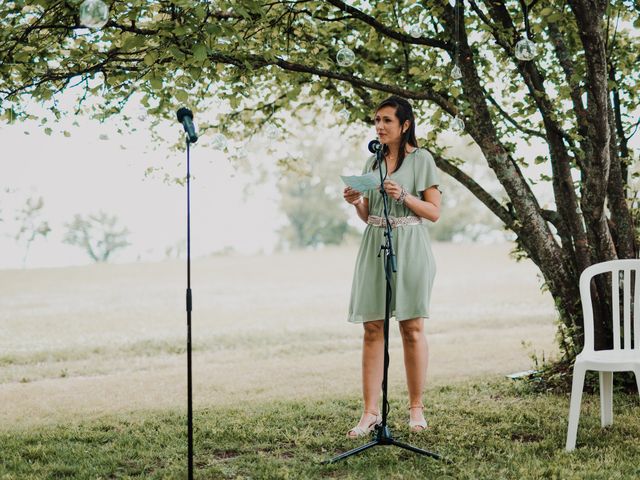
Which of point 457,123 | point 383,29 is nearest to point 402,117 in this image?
point 457,123

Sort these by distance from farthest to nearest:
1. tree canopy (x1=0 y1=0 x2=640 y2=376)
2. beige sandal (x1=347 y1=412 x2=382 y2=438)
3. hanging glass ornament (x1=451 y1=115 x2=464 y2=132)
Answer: hanging glass ornament (x1=451 y1=115 x2=464 y2=132) < tree canopy (x1=0 y1=0 x2=640 y2=376) < beige sandal (x1=347 y1=412 x2=382 y2=438)

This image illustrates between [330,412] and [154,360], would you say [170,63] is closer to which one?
[330,412]

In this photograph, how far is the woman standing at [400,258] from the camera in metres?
3.97

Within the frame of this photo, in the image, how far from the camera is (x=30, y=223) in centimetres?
2377

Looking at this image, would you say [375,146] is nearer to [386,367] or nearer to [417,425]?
[386,367]

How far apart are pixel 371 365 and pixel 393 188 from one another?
3.33 feet

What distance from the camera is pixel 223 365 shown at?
8.84m

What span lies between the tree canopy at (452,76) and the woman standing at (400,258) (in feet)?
2.16

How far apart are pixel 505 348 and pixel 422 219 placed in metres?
5.30

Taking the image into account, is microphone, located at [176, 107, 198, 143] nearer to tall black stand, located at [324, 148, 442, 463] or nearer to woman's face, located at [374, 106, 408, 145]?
tall black stand, located at [324, 148, 442, 463]

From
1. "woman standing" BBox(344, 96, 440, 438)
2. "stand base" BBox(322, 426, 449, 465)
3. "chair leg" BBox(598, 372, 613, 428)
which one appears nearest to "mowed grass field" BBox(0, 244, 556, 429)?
"chair leg" BBox(598, 372, 613, 428)

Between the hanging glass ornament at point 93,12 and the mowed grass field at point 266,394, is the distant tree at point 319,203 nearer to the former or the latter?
the mowed grass field at point 266,394

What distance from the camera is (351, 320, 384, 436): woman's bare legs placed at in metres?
4.08

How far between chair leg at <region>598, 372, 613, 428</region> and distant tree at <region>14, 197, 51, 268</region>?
21994mm
